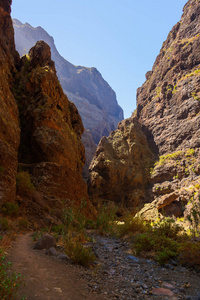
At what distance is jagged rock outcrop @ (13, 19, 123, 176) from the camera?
304ft

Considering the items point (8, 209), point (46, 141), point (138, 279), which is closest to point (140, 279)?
point (138, 279)

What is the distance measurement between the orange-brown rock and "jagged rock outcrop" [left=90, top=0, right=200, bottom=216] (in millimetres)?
16904

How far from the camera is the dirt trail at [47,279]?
259cm

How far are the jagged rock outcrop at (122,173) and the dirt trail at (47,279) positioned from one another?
30051mm

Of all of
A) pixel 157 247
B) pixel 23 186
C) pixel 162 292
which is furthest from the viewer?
pixel 23 186

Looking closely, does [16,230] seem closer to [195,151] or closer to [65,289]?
[65,289]

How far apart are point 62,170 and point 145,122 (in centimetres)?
3758

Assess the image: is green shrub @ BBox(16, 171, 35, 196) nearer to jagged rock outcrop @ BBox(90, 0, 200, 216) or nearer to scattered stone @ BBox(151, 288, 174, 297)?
scattered stone @ BBox(151, 288, 174, 297)

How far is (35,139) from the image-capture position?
13922mm

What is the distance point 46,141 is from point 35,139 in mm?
839

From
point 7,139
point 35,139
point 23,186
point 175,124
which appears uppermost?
point 175,124

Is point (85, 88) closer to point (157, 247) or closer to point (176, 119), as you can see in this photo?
point (176, 119)

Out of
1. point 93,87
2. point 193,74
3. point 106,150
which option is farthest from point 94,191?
point 93,87

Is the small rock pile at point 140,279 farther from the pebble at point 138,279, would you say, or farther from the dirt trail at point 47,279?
the dirt trail at point 47,279
